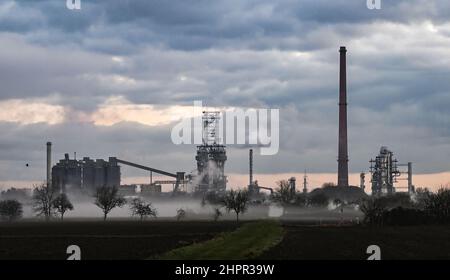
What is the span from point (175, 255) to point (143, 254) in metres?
3.13

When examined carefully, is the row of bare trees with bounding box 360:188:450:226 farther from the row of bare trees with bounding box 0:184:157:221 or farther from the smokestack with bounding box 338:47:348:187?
the row of bare trees with bounding box 0:184:157:221

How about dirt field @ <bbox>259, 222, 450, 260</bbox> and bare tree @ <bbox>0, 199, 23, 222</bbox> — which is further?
bare tree @ <bbox>0, 199, 23, 222</bbox>

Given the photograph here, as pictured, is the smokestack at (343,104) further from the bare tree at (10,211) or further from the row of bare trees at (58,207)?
the bare tree at (10,211)

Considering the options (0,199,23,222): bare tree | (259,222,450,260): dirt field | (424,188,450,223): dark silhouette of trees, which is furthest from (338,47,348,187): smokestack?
(259,222,450,260): dirt field

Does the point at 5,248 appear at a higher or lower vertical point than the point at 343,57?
lower

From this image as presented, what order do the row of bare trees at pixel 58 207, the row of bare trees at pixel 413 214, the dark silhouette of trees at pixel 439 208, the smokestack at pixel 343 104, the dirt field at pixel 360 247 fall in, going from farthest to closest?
the smokestack at pixel 343 104 → the row of bare trees at pixel 58 207 → the dark silhouette of trees at pixel 439 208 → the row of bare trees at pixel 413 214 → the dirt field at pixel 360 247

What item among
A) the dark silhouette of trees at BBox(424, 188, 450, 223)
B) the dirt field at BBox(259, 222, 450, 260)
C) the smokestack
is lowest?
the dirt field at BBox(259, 222, 450, 260)

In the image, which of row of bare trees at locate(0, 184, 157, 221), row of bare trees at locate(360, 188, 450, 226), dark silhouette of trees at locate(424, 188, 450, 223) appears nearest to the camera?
row of bare trees at locate(360, 188, 450, 226)

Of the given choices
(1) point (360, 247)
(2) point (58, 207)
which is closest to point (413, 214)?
(1) point (360, 247)

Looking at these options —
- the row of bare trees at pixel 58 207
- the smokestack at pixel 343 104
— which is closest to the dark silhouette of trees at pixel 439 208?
the smokestack at pixel 343 104

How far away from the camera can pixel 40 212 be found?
19275 centimetres

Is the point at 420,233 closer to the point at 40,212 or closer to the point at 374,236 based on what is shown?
the point at 374,236

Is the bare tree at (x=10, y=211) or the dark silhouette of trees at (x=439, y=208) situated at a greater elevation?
the dark silhouette of trees at (x=439, y=208)
